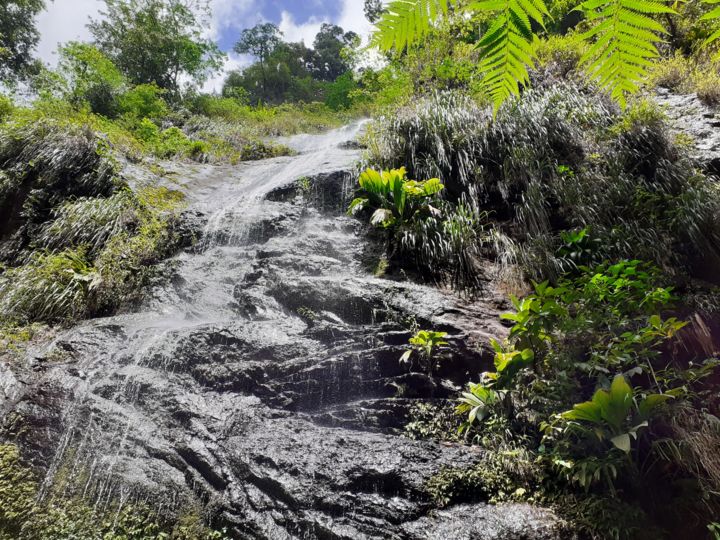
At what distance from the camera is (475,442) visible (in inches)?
127

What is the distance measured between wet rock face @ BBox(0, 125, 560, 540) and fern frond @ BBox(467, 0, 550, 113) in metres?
2.64

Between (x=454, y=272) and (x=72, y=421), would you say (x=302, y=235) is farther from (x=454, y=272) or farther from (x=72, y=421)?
(x=72, y=421)

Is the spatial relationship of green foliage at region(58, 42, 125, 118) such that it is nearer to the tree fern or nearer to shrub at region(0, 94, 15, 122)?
shrub at region(0, 94, 15, 122)

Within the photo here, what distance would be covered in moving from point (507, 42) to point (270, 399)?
11.3 feet

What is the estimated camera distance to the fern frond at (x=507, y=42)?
877 millimetres

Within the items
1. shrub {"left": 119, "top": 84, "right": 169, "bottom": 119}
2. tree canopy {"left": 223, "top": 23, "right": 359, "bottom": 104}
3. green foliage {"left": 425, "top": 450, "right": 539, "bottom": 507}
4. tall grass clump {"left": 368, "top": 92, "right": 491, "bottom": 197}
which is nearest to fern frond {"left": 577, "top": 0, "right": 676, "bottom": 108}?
green foliage {"left": 425, "top": 450, "right": 539, "bottom": 507}

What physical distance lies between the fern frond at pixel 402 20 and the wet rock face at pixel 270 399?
9.12 ft

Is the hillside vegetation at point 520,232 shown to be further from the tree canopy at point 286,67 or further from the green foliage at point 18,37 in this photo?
the tree canopy at point 286,67

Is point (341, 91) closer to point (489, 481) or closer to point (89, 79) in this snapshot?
point (89, 79)

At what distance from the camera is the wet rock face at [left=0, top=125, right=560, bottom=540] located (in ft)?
9.28

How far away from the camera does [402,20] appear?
35.9 inches

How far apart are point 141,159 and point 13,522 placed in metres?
6.64

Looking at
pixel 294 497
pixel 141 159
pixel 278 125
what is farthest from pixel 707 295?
pixel 278 125

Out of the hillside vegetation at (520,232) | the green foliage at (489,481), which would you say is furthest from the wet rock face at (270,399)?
the hillside vegetation at (520,232)
